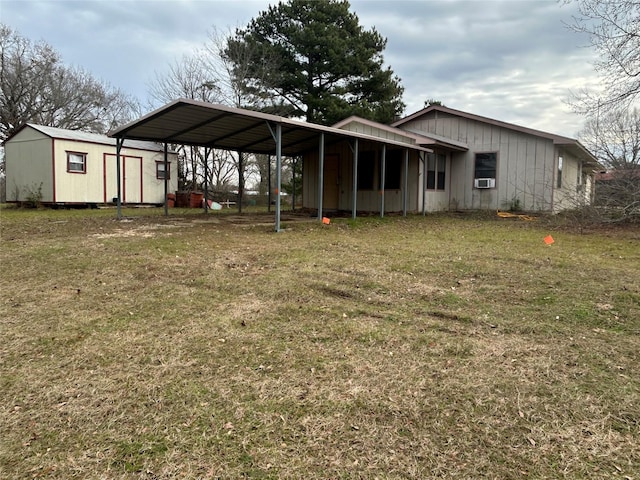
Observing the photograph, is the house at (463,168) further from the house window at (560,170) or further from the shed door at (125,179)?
the shed door at (125,179)

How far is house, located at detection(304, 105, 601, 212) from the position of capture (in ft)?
45.0

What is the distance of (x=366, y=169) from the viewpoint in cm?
1444

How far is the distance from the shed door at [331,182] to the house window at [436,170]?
317cm

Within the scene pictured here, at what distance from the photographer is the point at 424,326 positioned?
332 centimetres

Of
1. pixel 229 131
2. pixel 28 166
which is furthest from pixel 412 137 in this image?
pixel 28 166

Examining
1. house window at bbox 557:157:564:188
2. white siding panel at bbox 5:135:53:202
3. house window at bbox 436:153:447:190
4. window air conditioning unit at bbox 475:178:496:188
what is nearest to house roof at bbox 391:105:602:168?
house window at bbox 557:157:564:188

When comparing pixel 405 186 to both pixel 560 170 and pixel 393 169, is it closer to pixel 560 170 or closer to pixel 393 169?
pixel 393 169

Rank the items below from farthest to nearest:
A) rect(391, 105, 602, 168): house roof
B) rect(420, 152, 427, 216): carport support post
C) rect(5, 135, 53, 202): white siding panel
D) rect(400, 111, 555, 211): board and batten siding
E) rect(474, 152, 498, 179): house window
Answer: rect(5, 135, 53, 202): white siding panel → rect(474, 152, 498, 179): house window → rect(400, 111, 555, 211): board and batten siding → rect(420, 152, 427, 216): carport support post → rect(391, 105, 602, 168): house roof

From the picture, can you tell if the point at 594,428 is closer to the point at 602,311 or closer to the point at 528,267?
the point at 602,311

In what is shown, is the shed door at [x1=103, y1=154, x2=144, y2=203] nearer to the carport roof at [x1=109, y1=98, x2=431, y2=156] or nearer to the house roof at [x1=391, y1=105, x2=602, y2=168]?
the carport roof at [x1=109, y1=98, x2=431, y2=156]

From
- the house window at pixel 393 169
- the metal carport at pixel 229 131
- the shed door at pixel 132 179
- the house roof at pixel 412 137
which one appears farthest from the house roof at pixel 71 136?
the house window at pixel 393 169

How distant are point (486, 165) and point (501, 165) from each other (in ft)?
1.63

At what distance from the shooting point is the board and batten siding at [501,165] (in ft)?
45.0

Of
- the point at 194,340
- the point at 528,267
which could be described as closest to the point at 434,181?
the point at 528,267
